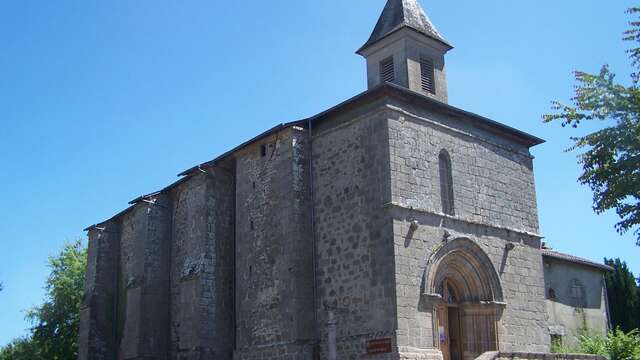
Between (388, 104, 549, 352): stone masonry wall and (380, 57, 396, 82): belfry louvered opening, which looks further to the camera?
(380, 57, 396, 82): belfry louvered opening

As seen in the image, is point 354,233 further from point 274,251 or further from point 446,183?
point 446,183

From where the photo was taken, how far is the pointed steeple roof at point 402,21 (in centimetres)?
2282

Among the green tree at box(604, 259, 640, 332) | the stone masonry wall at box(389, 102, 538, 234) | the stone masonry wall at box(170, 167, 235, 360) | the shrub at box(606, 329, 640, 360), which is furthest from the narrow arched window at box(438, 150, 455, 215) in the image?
the green tree at box(604, 259, 640, 332)

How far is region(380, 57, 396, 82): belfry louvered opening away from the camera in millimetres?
22562

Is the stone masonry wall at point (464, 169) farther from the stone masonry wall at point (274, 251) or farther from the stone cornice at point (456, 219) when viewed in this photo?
the stone masonry wall at point (274, 251)

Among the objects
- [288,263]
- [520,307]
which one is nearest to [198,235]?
[288,263]

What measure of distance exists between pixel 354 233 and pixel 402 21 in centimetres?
757

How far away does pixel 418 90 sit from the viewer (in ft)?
72.5

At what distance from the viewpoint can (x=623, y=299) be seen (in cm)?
3503

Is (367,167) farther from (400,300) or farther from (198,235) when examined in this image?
(198,235)

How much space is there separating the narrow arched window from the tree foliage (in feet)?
70.1

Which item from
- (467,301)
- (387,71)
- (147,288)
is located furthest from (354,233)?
(147,288)

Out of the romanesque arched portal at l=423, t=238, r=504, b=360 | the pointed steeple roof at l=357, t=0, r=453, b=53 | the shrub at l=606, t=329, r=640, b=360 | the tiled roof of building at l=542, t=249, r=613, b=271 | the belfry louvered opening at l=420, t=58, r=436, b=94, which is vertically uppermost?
the pointed steeple roof at l=357, t=0, r=453, b=53

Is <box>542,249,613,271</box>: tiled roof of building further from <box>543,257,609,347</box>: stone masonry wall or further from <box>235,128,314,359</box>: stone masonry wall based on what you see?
<box>235,128,314,359</box>: stone masonry wall
